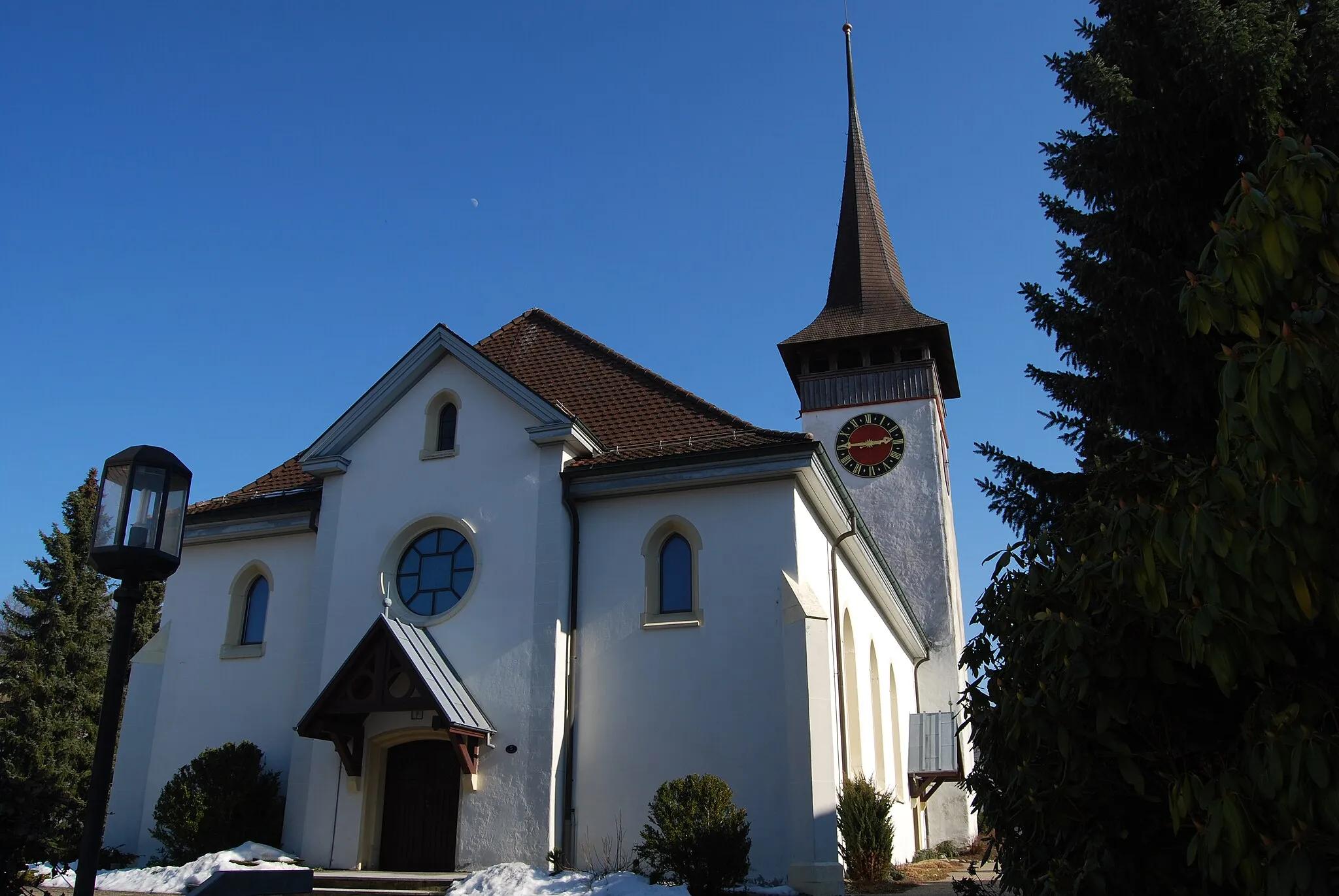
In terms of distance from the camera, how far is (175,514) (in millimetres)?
6664

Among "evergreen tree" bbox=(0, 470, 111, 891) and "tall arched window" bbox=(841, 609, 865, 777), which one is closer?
"tall arched window" bbox=(841, 609, 865, 777)

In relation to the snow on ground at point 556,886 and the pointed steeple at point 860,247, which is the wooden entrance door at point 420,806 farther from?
the pointed steeple at point 860,247

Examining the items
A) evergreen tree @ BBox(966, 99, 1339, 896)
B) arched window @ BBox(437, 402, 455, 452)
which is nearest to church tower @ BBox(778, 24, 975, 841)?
arched window @ BBox(437, 402, 455, 452)

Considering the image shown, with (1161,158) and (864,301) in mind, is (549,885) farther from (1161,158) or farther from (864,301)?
(864,301)

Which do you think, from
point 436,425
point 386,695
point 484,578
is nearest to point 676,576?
point 484,578

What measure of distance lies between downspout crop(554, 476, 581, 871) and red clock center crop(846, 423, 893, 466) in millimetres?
17199

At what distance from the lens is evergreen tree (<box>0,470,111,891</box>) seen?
29.5 meters

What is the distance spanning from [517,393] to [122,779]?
9.56 metres

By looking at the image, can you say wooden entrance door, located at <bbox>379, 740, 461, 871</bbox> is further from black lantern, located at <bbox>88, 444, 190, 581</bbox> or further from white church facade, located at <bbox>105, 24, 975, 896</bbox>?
black lantern, located at <bbox>88, 444, 190, 581</bbox>

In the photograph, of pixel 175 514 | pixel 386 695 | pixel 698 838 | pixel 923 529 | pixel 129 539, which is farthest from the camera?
pixel 923 529

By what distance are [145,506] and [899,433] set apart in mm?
27460

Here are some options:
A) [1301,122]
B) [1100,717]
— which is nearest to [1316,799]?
[1100,717]

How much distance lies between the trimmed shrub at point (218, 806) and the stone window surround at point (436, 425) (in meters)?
5.39

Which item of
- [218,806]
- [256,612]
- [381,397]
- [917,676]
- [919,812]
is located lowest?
[919,812]
